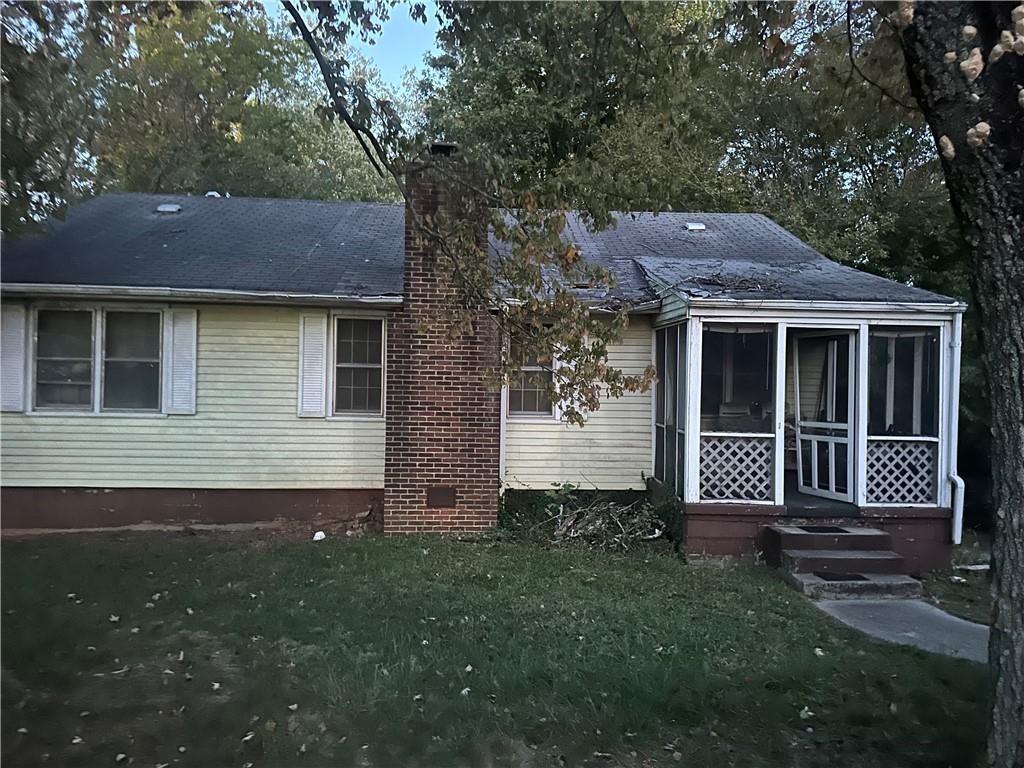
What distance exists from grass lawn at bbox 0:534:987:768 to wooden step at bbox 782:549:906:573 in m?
0.43

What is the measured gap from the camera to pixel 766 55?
4.54 m

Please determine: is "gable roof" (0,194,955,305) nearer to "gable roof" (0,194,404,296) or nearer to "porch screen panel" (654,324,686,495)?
"gable roof" (0,194,404,296)

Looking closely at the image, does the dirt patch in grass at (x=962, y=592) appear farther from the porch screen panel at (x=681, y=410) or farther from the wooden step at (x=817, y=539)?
the porch screen panel at (x=681, y=410)

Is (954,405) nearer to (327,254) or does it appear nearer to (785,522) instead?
(785,522)

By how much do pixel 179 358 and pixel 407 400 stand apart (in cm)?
291

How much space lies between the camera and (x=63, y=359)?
9102mm

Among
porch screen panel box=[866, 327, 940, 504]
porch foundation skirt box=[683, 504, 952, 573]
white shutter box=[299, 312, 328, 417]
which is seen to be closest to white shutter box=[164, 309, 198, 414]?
white shutter box=[299, 312, 328, 417]

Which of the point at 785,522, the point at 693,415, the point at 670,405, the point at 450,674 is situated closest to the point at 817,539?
the point at 785,522

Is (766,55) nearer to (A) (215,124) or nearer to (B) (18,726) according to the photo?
(B) (18,726)

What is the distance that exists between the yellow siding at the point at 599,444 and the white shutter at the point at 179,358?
13.2 ft

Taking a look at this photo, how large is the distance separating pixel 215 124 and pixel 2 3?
10882mm

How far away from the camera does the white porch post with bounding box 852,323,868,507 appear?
830cm

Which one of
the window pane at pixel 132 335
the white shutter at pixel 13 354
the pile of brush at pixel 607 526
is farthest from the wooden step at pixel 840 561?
the white shutter at pixel 13 354

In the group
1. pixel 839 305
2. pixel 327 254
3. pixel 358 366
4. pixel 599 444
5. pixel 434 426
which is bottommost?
pixel 599 444
